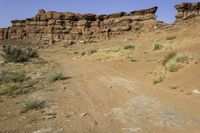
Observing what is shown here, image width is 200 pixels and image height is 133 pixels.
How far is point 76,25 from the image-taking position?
197 feet

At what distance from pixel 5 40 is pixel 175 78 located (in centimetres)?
5297

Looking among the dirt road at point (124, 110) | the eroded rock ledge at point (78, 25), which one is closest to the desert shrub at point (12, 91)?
the dirt road at point (124, 110)

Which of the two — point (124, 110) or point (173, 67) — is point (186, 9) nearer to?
point (173, 67)

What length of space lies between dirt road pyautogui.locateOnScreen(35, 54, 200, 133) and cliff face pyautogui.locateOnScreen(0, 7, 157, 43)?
1823 inches

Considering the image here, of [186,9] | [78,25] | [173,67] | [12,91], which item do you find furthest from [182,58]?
[78,25]

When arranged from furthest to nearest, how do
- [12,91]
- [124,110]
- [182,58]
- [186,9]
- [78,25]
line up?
[78,25] → [186,9] → [182,58] → [12,91] → [124,110]

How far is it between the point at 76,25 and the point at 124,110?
5368cm

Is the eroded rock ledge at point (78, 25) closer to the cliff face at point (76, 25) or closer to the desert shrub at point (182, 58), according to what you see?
the cliff face at point (76, 25)

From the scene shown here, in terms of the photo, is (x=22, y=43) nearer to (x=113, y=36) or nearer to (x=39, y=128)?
(x=113, y=36)

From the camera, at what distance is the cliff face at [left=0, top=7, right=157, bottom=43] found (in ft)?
188

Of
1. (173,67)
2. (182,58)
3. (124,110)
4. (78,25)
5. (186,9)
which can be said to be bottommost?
(124,110)

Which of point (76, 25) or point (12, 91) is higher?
point (76, 25)

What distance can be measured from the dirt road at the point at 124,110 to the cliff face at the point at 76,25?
4630 centimetres

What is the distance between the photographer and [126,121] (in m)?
6.67
